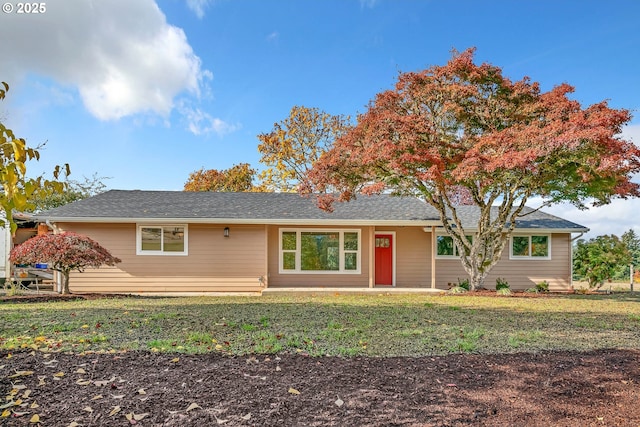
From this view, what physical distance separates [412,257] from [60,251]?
34.6 ft

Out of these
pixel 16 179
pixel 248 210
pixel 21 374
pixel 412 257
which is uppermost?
pixel 248 210

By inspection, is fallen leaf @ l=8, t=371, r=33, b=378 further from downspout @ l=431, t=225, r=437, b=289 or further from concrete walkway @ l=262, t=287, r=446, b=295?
downspout @ l=431, t=225, r=437, b=289

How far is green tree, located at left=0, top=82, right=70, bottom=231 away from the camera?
1.67 m

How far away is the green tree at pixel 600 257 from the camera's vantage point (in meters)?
14.9

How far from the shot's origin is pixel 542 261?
1542 centimetres

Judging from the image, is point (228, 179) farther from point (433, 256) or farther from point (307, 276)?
point (433, 256)

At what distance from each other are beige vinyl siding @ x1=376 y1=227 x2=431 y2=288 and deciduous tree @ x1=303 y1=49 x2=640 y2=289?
1.53 metres

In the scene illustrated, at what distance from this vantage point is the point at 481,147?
37.8ft

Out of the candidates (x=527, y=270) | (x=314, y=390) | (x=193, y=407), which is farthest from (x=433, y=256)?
(x=193, y=407)

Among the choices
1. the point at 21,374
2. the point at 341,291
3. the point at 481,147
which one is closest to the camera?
the point at 21,374

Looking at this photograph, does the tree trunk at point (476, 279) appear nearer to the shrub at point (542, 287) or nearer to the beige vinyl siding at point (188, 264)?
the shrub at point (542, 287)

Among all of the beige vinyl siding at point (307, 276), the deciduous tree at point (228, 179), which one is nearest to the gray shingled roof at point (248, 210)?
the beige vinyl siding at point (307, 276)

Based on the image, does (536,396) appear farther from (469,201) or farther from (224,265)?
(469,201)

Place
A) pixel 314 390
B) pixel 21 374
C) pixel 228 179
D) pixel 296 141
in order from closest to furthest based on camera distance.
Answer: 1. pixel 314 390
2. pixel 21 374
3. pixel 296 141
4. pixel 228 179
